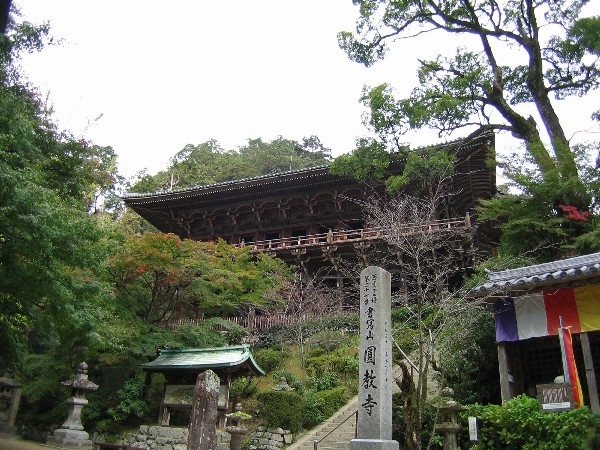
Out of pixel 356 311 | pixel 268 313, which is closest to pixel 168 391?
pixel 268 313

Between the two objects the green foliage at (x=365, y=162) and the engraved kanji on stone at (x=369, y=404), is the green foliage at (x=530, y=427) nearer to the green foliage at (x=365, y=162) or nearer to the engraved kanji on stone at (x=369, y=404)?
the engraved kanji on stone at (x=369, y=404)

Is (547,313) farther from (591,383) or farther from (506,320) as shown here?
(591,383)

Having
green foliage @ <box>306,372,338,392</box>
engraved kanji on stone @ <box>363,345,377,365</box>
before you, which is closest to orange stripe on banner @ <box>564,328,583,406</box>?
engraved kanji on stone @ <box>363,345,377,365</box>

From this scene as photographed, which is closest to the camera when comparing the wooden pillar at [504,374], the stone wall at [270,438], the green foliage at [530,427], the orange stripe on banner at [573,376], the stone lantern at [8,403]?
the green foliage at [530,427]

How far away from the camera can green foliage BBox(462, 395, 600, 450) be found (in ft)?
28.2

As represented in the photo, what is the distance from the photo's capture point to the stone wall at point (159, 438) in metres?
14.3

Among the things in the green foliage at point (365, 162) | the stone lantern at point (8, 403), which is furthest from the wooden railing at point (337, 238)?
the stone lantern at point (8, 403)

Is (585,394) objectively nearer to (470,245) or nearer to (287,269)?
(470,245)

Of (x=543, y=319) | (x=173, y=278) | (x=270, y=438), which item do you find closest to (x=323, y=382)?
(x=270, y=438)

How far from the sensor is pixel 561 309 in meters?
10.8

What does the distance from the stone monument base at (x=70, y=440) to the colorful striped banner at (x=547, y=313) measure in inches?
441

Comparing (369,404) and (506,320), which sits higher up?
(506,320)

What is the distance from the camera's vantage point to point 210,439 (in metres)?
6.48

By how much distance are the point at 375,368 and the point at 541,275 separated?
5.03 m
